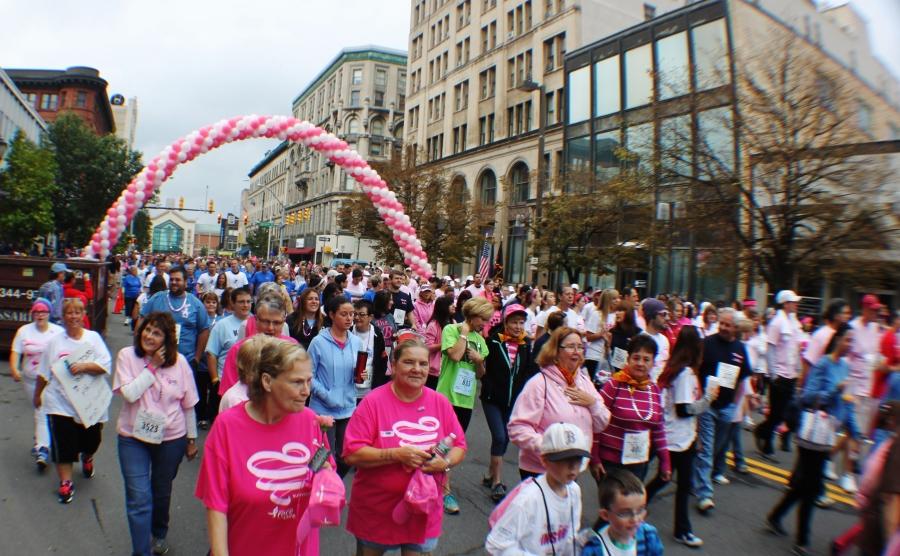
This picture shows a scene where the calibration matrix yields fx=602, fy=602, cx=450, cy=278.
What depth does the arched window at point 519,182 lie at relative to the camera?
36.3 meters

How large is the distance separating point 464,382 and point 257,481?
3371 millimetres

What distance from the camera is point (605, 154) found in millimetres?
29922

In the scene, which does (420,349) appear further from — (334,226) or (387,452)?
(334,226)

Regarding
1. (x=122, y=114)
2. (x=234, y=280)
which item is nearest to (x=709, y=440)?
(x=234, y=280)

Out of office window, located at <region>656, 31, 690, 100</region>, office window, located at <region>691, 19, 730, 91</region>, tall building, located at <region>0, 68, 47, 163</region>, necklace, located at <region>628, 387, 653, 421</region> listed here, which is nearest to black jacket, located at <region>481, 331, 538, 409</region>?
necklace, located at <region>628, 387, 653, 421</region>

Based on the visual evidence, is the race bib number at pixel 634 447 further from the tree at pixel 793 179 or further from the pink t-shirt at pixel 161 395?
the tree at pixel 793 179

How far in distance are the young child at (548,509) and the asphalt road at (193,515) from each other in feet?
6.75

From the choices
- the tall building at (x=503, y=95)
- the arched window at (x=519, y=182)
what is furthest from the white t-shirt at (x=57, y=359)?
the arched window at (x=519, y=182)

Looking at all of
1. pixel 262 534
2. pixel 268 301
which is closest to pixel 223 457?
pixel 262 534

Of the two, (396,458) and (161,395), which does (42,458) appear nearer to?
(161,395)

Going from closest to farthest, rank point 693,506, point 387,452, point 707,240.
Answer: point 387,452, point 693,506, point 707,240

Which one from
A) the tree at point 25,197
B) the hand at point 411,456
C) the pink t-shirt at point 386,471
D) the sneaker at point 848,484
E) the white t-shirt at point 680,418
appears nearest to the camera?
the hand at point 411,456

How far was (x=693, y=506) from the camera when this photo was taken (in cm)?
587

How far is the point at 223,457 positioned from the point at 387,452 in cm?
83
